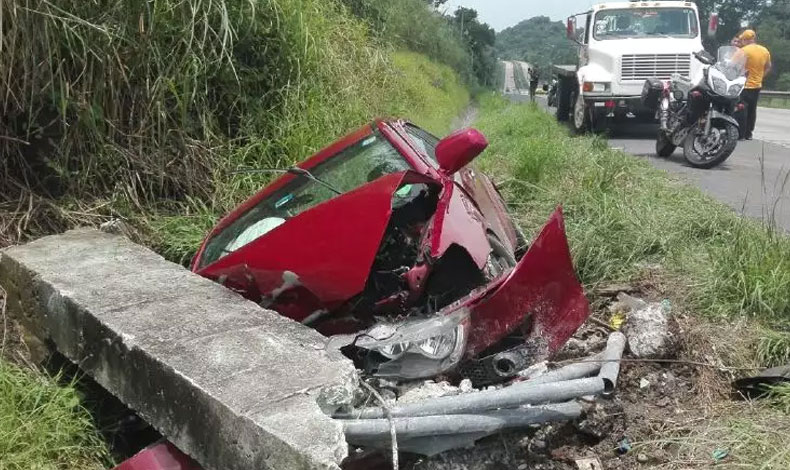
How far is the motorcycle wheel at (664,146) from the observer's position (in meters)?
10.2

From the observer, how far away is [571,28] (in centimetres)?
1485

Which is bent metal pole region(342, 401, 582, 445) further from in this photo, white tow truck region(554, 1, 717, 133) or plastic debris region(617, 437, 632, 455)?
white tow truck region(554, 1, 717, 133)

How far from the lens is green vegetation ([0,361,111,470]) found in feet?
10.5

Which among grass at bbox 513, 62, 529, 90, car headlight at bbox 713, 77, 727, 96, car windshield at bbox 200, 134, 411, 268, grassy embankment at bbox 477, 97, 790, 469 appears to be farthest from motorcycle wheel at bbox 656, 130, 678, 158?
grass at bbox 513, 62, 529, 90

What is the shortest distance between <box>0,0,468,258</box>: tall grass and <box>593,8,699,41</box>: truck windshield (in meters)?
8.31

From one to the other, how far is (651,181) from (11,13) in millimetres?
5416

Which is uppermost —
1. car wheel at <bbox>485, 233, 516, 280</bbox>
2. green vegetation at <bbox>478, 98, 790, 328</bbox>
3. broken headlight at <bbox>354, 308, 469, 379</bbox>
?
car wheel at <bbox>485, 233, 516, 280</bbox>

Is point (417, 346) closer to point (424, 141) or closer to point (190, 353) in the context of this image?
point (190, 353)

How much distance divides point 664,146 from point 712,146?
101 centimetres

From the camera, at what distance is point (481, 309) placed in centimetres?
320

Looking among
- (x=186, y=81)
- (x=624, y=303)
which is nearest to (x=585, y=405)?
(x=624, y=303)

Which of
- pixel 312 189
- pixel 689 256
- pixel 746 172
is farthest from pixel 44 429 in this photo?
pixel 746 172

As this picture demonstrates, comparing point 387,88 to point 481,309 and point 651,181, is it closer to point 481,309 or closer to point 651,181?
point 651,181

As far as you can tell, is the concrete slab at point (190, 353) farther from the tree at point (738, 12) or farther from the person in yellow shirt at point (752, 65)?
the tree at point (738, 12)
